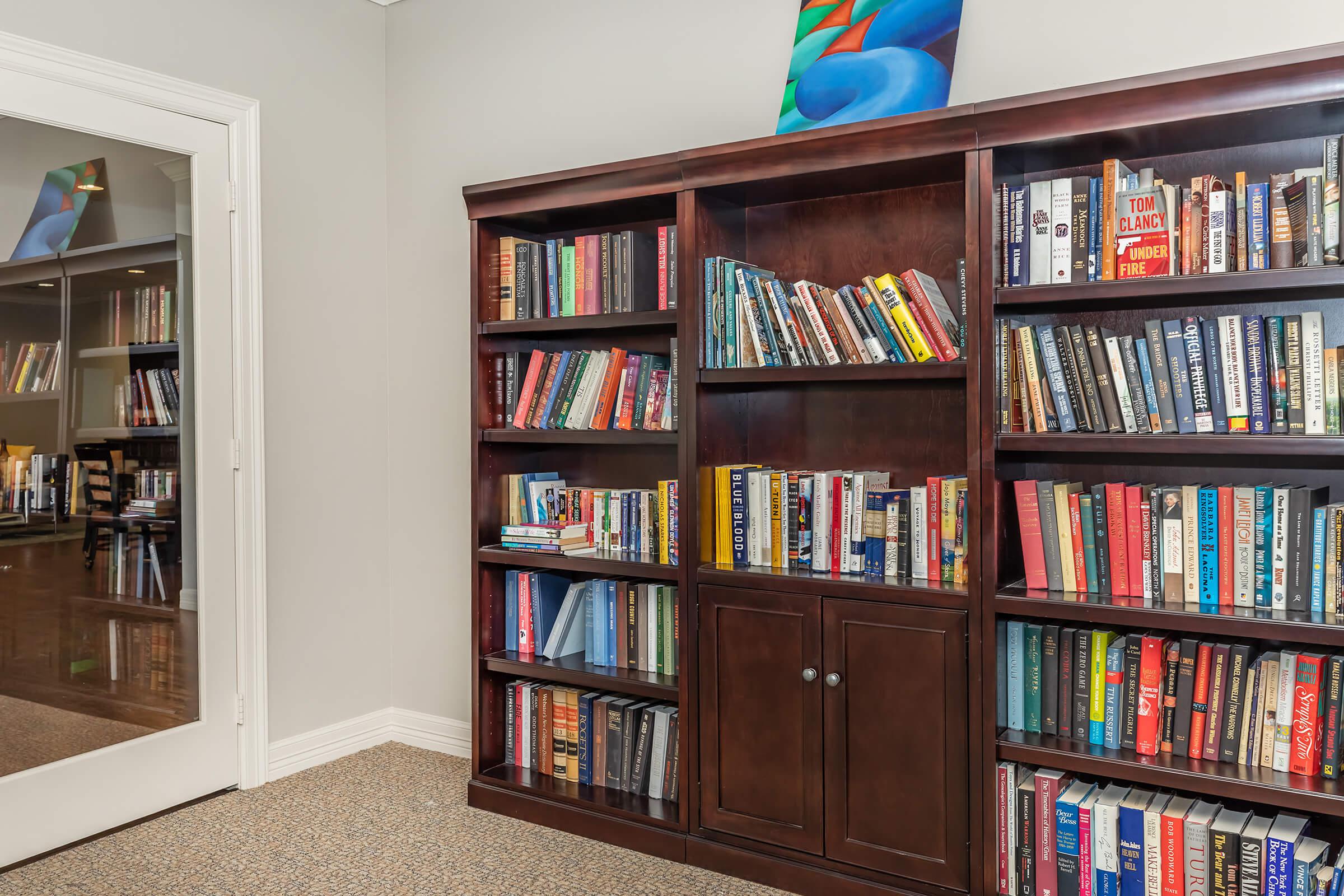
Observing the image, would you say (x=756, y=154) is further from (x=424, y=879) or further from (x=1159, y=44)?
(x=424, y=879)

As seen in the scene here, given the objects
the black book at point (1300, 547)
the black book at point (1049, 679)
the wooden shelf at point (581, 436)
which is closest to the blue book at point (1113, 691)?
the black book at point (1049, 679)

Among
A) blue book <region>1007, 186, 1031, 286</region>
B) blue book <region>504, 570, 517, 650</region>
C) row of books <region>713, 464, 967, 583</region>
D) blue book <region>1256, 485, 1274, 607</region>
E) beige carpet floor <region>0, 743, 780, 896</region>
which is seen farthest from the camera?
blue book <region>504, 570, 517, 650</region>

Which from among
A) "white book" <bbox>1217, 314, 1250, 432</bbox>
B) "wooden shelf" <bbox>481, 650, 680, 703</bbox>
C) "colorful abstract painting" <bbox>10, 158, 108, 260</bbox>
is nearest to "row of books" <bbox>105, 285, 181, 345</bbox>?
"colorful abstract painting" <bbox>10, 158, 108, 260</bbox>

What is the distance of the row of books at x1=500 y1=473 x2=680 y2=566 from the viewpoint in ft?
9.00

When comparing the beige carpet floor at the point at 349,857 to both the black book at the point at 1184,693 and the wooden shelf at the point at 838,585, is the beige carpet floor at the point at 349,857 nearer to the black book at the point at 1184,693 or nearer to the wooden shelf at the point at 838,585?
the wooden shelf at the point at 838,585

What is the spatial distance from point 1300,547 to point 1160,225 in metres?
0.72

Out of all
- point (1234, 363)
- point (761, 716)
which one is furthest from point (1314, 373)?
point (761, 716)

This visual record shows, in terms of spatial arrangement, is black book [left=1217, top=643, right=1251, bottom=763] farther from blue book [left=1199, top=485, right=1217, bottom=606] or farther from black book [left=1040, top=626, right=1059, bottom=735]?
black book [left=1040, top=626, right=1059, bottom=735]

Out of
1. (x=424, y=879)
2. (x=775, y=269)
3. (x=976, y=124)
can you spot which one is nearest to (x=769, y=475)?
(x=775, y=269)

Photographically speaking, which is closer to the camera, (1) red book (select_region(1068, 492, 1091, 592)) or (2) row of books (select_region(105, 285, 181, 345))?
(1) red book (select_region(1068, 492, 1091, 592))

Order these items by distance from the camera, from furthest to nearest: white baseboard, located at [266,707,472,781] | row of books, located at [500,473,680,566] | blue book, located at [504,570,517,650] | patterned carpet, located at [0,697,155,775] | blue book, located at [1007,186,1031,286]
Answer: white baseboard, located at [266,707,472,781], blue book, located at [504,570,517,650], row of books, located at [500,473,680,566], patterned carpet, located at [0,697,155,775], blue book, located at [1007,186,1031,286]

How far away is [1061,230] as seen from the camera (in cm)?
216

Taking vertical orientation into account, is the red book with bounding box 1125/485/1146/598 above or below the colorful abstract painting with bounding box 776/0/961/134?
below

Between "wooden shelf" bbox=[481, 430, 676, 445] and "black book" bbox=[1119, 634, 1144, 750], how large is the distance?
1.23 meters
